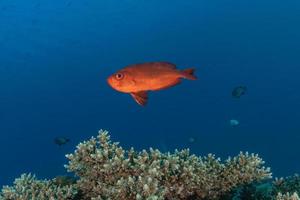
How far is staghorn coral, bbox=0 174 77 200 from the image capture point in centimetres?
572

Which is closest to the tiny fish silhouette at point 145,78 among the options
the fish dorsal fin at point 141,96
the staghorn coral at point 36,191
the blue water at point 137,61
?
the fish dorsal fin at point 141,96

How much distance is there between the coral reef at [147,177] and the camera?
5.74 meters

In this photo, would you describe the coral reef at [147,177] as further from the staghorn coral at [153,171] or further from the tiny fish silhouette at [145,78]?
the tiny fish silhouette at [145,78]

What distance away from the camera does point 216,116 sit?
8888 centimetres

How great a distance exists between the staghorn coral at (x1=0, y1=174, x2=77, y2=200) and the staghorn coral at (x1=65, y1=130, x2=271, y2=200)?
0.34 meters

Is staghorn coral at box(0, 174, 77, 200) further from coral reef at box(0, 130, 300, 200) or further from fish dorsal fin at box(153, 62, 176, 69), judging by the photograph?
fish dorsal fin at box(153, 62, 176, 69)

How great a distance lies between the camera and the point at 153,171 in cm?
545

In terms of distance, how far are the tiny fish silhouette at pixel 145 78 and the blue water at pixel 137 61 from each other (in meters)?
77.5

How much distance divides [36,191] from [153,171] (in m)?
1.73

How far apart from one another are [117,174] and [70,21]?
96.4 meters

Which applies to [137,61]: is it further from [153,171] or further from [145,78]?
[145,78]

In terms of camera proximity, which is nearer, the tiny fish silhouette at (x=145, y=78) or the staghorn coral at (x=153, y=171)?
the tiny fish silhouette at (x=145, y=78)

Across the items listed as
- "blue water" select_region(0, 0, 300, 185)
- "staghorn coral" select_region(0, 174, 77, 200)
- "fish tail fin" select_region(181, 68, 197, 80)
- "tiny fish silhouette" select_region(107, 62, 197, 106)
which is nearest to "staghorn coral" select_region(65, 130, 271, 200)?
"staghorn coral" select_region(0, 174, 77, 200)

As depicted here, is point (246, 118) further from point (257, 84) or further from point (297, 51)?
point (297, 51)
